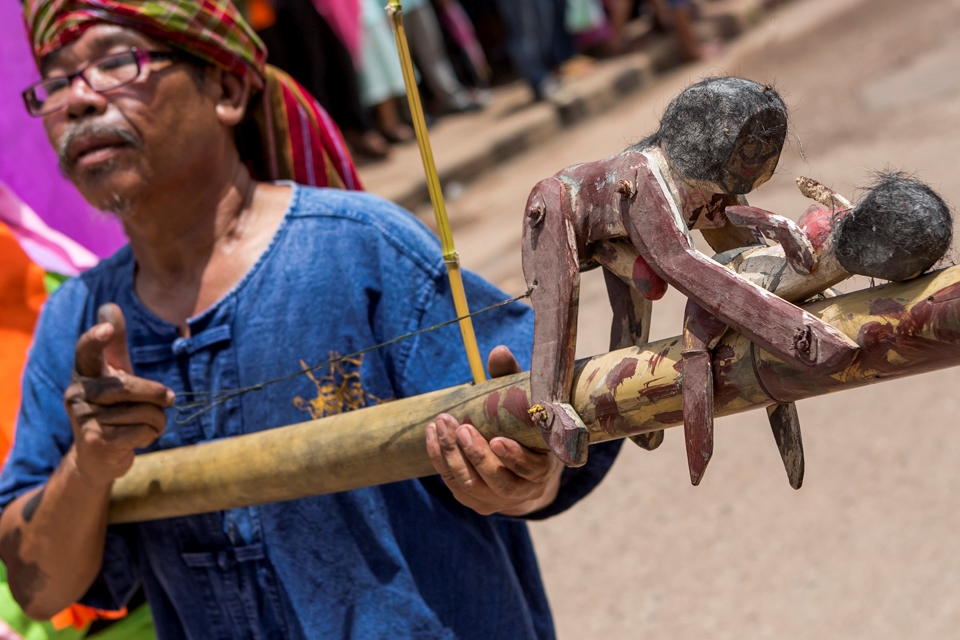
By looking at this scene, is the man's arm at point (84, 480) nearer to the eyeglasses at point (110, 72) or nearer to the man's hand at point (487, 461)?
the eyeglasses at point (110, 72)

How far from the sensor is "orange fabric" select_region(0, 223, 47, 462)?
7.68 feet

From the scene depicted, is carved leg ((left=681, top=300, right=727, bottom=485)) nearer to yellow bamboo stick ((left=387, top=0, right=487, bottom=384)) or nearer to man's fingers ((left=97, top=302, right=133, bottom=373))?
yellow bamboo stick ((left=387, top=0, right=487, bottom=384))

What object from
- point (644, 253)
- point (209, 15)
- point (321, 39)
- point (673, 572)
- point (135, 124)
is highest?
point (209, 15)

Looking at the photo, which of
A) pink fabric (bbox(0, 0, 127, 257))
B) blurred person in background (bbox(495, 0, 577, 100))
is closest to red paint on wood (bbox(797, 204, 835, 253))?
pink fabric (bbox(0, 0, 127, 257))

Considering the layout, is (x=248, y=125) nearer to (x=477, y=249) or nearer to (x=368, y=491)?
(x=368, y=491)

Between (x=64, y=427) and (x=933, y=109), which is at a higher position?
(x=64, y=427)

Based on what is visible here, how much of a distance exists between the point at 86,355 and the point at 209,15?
0.62m

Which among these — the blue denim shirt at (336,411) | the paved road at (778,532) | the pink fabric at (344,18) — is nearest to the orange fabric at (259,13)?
the pink fabric at (344,18)

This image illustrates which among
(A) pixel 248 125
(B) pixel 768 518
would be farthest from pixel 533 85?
(A) pixel 248 125

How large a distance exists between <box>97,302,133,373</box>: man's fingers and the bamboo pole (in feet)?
0.57

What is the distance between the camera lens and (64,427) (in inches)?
74.8

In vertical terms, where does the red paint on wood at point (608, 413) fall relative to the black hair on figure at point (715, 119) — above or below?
below

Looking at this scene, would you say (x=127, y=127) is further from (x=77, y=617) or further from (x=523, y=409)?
(x=77, y=617)

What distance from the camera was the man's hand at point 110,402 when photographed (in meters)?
1.61
